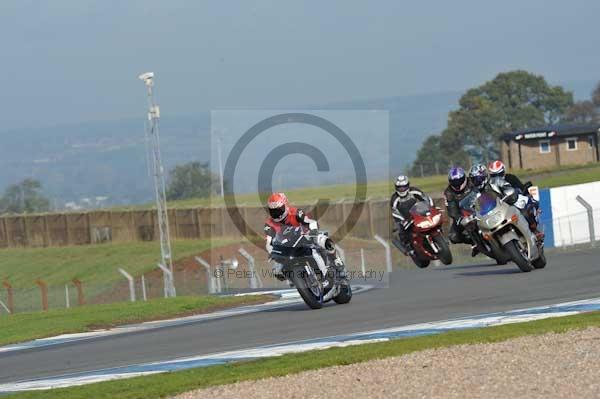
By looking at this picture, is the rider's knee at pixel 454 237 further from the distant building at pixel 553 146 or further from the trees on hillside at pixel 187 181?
the trees on hillside at pixel 187 181

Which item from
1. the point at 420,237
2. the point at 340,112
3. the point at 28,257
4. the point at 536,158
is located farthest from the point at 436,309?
the point at 536,158

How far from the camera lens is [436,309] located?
1747cm

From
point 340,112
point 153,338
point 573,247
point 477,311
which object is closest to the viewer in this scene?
point 477,311

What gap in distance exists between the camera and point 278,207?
18.7m

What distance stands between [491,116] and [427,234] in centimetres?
9718

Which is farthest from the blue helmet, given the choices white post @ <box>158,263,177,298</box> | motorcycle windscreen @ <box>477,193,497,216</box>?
white post @ <box>158,263,177,298</box>

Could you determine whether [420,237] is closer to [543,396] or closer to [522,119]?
[543,396]

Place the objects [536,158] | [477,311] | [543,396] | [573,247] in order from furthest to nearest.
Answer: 1. [536,158]
2. [573,247]
3. [477,311]
4. [543,396]

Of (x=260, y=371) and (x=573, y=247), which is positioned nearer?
(x=260, y=371)

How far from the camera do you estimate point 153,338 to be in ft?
59.8

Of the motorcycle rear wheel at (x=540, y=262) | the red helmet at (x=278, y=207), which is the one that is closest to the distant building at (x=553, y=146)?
the motorcycle rear wheel at (x=540, y=262)

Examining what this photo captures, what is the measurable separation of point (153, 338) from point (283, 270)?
219 cm

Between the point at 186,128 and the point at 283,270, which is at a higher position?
the point at 186,128
